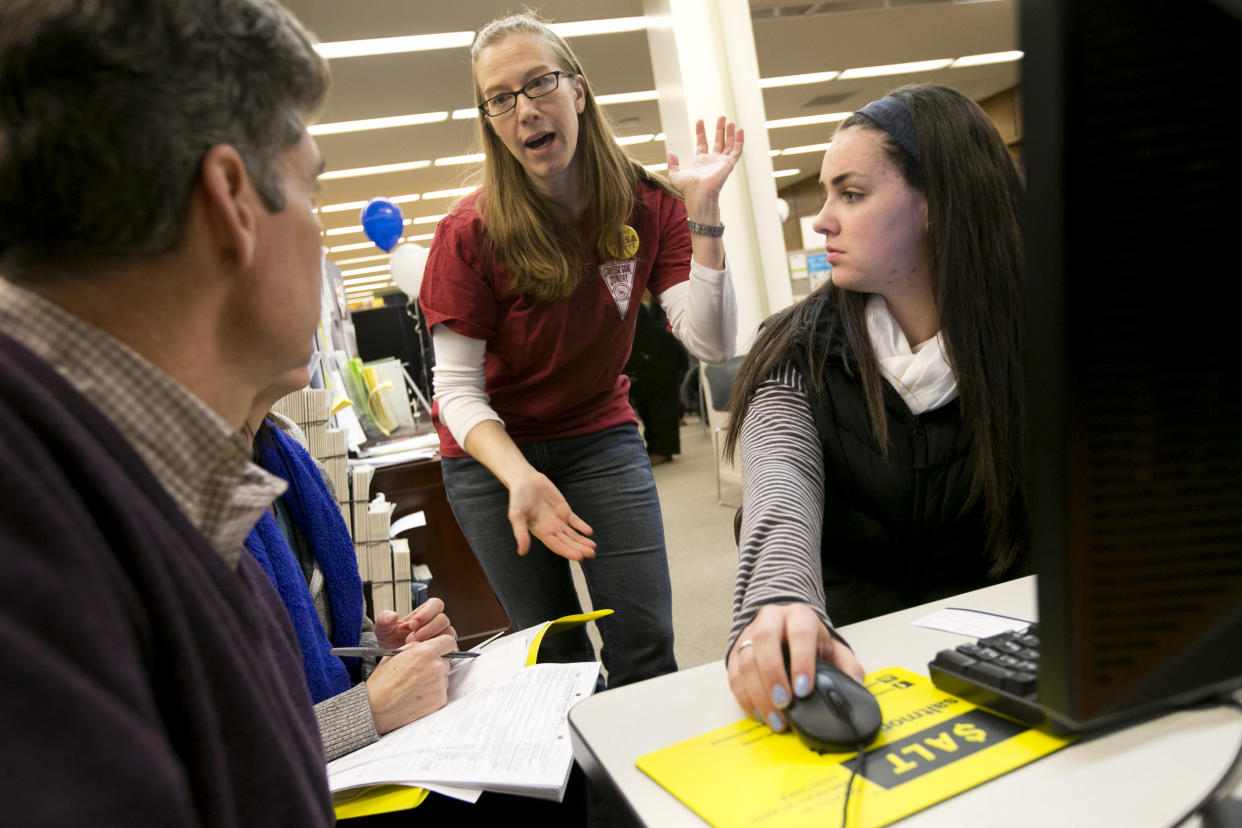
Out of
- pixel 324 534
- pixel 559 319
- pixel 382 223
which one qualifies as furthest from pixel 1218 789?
pixel 382 223

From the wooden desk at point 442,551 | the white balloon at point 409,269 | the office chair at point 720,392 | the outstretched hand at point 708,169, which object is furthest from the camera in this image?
the white balloon at point 409,269

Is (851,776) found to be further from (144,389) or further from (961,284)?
(961,284)

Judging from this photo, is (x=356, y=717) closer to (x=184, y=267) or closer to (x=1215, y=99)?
(x=184, y=267)

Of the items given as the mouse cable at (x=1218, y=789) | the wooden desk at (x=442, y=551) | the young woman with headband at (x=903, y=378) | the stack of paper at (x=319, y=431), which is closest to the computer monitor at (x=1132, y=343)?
the mouse cable at (x=1218, y=789)

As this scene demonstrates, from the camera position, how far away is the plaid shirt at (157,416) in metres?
0.45

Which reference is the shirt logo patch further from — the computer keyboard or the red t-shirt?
the computer keyboard

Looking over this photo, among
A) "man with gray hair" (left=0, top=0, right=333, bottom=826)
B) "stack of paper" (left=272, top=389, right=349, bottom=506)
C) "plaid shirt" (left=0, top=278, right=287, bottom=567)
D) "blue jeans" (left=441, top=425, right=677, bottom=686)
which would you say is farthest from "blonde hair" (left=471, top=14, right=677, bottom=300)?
"plaid shirt" (left=0, top=278, right=287, bottom=567)

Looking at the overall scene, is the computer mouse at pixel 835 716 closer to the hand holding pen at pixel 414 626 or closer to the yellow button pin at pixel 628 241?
the hand holding pen at pixel 414 626

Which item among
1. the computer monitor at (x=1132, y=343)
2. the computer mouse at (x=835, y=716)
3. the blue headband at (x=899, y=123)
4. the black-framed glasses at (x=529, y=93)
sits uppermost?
the black-framed glasses at (x=529, y=93)

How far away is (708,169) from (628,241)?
0.76 ft

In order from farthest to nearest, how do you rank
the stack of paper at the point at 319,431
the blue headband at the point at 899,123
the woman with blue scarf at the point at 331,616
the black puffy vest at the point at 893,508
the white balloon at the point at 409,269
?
the white balloon at the point at 409,269
the stack of paper at the point at 319,431
the blue headband at the point at 899,123
the black puffy vest at the point at 893,508
the woman with blue scarf at the point at 331,616

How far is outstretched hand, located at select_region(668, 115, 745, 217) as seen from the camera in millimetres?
1398

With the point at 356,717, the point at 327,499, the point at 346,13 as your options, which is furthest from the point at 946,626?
the point at 346,13

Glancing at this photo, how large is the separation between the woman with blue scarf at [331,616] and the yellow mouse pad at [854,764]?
484 millimetres
